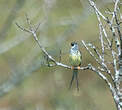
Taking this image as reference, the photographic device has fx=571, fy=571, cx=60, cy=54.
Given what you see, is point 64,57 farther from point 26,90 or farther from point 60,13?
point 60,13

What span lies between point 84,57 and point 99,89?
109 inches


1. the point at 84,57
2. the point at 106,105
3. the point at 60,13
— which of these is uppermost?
the point at 60,13

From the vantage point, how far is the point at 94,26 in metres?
23.5

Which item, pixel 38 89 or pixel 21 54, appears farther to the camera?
pixel 21 54

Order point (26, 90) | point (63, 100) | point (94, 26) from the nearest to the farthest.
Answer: point (63, 100) → point (26, 90) → point (94, 26)

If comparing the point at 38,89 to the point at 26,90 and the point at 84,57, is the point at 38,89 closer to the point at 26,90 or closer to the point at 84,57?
the point at 26,90

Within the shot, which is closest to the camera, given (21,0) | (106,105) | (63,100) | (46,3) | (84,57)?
(21,0)

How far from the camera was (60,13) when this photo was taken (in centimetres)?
2491

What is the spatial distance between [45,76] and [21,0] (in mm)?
13456

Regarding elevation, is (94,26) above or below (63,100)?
above

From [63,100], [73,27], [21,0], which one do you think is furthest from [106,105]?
[21,0]

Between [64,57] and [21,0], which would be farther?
[64,57]

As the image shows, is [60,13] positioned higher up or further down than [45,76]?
higher up

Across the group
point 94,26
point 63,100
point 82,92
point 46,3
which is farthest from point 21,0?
point 94,26
